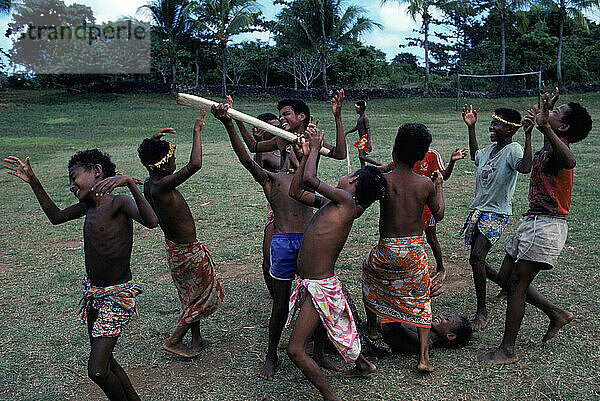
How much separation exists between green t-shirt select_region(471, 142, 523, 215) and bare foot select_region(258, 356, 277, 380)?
231cm

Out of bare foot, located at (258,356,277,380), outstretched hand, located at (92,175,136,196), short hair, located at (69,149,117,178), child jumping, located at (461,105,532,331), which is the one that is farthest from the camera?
child jumping, located at (461,105,532,331)

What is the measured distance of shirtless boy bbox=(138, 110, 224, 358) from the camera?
4.07 m

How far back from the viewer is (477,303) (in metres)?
4.60

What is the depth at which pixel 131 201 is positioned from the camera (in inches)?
135

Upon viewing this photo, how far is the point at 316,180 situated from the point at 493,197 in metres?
2.01

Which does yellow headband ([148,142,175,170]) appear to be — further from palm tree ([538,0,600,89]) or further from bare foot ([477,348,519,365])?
palm tree ([538,0,600,89])

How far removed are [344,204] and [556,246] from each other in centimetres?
166

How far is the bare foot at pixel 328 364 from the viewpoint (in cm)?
386

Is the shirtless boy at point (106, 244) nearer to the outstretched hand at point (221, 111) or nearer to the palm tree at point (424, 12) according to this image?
the outstretched hand at point (221, 111)

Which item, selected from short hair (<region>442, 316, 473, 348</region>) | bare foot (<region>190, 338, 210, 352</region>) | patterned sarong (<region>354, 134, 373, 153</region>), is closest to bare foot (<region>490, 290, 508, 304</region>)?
short hair (<region>442, 316, 473, 348</region>)

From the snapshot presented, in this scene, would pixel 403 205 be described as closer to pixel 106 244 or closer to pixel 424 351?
pixel 424 351

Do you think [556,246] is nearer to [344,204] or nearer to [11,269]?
[344,204]

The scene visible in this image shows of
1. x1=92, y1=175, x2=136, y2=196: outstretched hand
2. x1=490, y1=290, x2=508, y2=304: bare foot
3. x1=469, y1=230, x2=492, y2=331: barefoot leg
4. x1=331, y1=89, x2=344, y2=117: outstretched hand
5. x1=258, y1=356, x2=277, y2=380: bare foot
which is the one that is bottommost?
x1=258, y1=356, x2=277, y2=380: bare foot

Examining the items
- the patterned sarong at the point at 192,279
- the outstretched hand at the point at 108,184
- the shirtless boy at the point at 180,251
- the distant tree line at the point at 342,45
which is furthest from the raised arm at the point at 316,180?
the distant tree line at the point at 342,45
